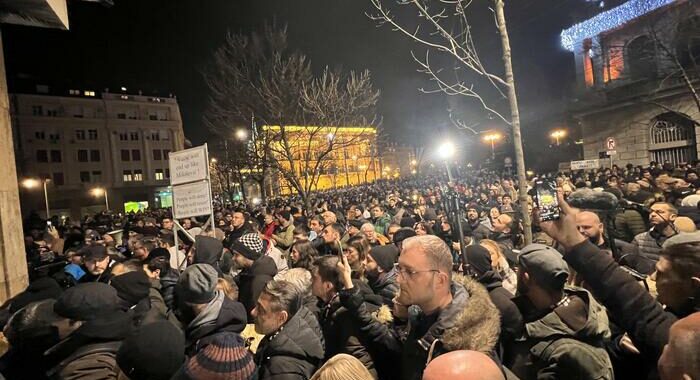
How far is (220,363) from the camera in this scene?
2.10 metres

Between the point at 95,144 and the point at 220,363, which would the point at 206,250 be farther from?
the point at 95,144

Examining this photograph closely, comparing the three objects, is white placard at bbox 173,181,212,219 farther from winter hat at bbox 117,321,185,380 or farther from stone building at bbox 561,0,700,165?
stone building at bbox 561,0,700,165

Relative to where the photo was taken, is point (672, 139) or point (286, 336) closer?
point (286, 336)

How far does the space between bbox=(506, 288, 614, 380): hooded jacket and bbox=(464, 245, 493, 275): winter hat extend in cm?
130

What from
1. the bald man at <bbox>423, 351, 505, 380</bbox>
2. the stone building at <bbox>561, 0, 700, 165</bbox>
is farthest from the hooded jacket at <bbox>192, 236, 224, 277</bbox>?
the stone building at <bbox>561, 0, 700, 165</bbox>

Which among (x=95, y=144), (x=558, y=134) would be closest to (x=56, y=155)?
(x=95, y=144)

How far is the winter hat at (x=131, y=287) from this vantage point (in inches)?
161

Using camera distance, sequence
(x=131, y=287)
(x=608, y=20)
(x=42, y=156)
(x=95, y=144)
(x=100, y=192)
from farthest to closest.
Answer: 1. (x=95, y=144)
2. (x=100, y=192)
3. (x=42, y=156)
4. (x=608, y=20)
5. (x=131, y=287)

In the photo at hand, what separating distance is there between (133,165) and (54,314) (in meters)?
74.4

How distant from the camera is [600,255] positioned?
7.19 ft

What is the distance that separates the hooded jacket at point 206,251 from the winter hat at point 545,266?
355cm

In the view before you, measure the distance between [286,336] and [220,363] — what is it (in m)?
0.72

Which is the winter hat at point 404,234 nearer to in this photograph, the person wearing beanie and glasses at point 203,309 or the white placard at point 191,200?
the white placard at point 191,200

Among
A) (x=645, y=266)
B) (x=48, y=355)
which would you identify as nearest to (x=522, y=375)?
(x=645, y=266)
